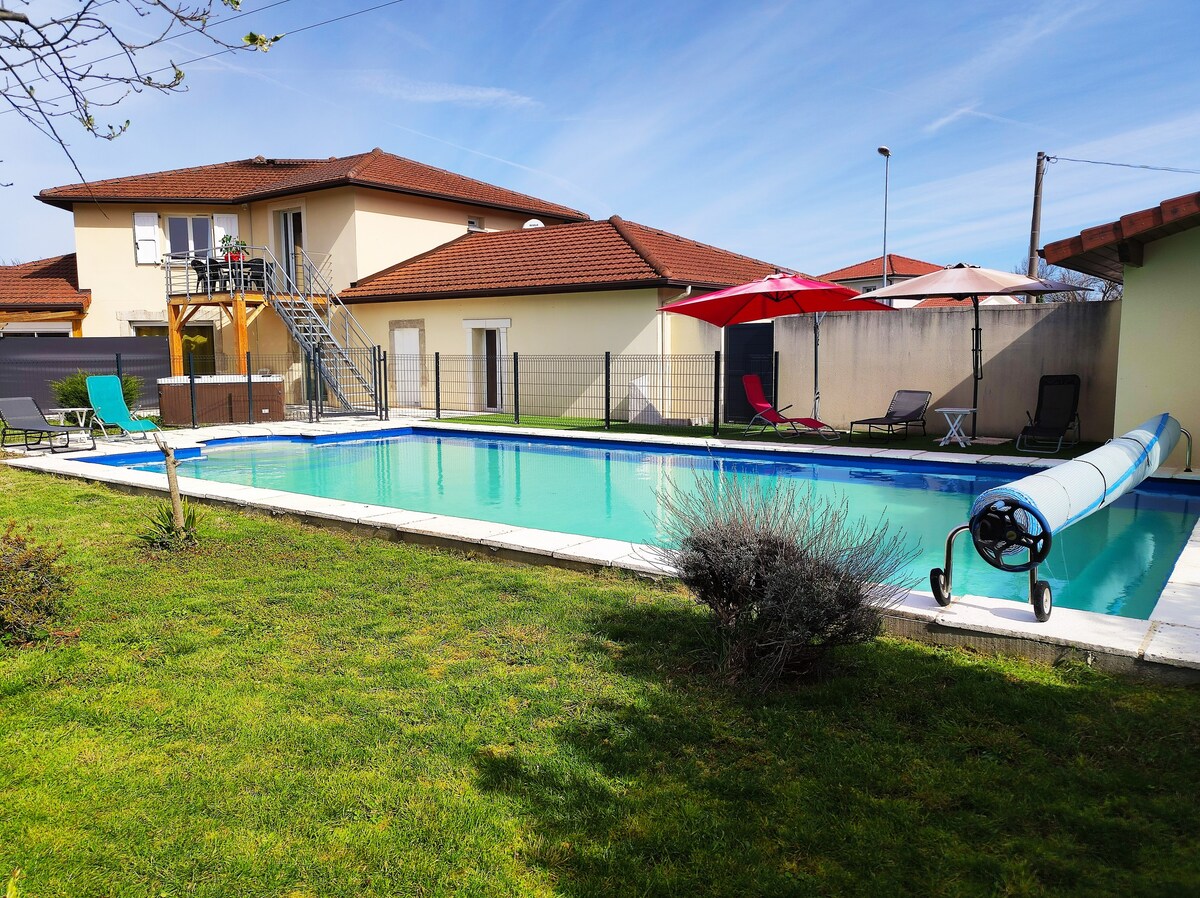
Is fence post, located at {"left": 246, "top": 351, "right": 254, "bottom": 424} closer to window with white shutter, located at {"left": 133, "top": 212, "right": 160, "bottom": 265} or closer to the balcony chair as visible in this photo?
the balcony chair

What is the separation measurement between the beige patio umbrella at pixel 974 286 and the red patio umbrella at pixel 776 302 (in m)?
0.81

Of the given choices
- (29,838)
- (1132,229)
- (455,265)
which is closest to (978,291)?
(1132,229)

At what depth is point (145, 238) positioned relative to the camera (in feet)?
75.5

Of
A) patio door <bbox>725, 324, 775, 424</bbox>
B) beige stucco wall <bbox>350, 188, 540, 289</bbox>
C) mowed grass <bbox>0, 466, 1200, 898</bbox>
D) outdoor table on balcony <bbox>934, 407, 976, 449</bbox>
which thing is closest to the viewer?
mowed grass <bbox>0, 466, 1200, 898</bbox>

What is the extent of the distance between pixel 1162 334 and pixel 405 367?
16582 millimetres

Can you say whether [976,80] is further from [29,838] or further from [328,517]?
[29,838]

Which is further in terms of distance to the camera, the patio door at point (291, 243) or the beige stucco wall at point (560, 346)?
the patio door at point (291, 243)

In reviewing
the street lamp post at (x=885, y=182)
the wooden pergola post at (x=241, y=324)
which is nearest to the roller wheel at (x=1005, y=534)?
the wooden pergola post at (x=241, y=324)

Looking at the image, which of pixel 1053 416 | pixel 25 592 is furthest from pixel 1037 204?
pixel 25 592

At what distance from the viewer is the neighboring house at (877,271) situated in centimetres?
3481

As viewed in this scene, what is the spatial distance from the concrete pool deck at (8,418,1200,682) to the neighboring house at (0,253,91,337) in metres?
13.7

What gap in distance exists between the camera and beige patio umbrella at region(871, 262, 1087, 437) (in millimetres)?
11630

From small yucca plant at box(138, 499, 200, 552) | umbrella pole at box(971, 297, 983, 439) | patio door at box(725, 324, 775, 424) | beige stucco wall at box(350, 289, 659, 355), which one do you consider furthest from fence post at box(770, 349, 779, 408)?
small yucca plant at box(138, 499, 200, 552)

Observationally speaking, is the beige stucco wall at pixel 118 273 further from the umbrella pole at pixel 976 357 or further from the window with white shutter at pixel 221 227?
the umbrella pole at pixel 976 357
